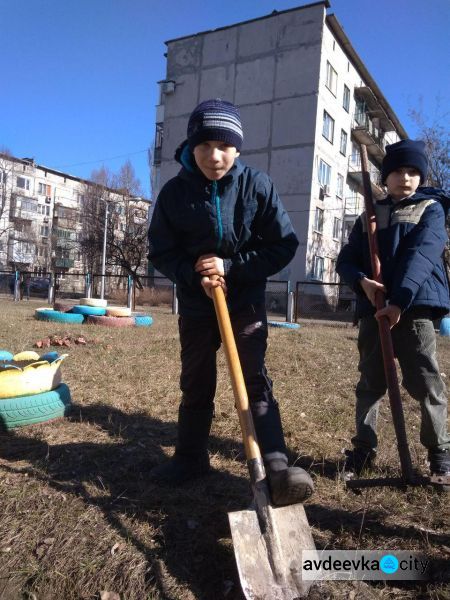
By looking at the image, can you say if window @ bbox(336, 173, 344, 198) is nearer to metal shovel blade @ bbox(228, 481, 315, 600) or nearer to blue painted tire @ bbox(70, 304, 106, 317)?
blue painted tire @ bbox(70, 304, 106, 317)

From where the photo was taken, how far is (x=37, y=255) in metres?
53.2

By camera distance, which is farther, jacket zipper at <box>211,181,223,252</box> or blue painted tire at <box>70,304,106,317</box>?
blue painted tire at <box>70,304,106,317</box>

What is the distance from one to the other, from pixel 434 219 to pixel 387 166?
0.42 metres

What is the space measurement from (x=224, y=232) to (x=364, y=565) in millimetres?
1515

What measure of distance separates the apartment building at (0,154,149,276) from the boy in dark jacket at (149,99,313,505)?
35109 mm

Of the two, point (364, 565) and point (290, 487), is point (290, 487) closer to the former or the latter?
point (290, 487)

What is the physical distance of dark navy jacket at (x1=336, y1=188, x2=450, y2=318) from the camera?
7.62ft

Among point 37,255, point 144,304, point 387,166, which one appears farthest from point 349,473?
point 37,255

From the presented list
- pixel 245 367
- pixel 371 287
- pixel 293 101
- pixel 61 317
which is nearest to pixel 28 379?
pixel 245 367

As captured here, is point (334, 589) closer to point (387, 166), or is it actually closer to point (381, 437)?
point (381, 437)

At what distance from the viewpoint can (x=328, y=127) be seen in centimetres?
2588

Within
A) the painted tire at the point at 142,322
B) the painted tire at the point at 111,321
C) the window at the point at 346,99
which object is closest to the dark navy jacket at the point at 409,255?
the painted tire at the point at 111,321

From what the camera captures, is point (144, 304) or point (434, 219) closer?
point (434, 219)

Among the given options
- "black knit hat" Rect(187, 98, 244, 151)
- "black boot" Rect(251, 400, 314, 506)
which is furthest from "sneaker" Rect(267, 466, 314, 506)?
"black knit hat" Rect(187, 98, 244, 151)
